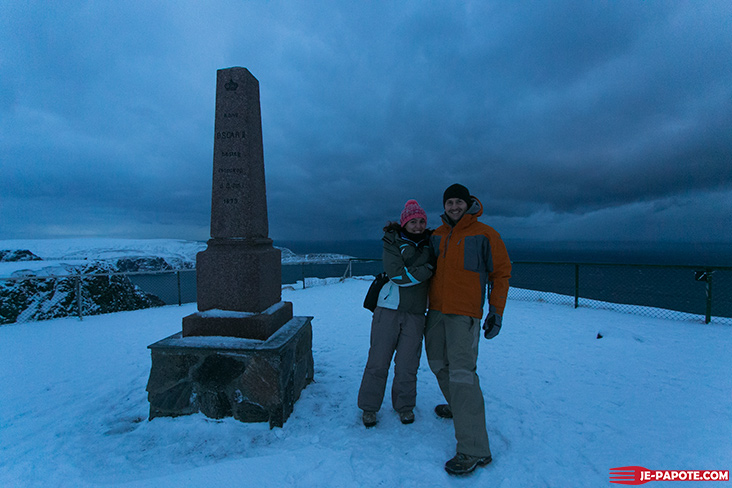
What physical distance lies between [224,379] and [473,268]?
2.35 m

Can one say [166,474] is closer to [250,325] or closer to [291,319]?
[250,325]

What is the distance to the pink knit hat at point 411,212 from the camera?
106 inches

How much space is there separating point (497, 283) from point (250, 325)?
2238mm

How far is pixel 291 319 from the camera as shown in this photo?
3.60 metres

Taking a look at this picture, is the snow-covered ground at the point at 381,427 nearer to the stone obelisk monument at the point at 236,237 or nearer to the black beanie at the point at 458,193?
the stone obelisk monument at the point at 236,237

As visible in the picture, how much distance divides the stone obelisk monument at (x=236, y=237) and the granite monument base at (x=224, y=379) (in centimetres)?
21

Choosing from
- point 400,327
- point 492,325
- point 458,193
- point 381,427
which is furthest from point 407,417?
point 458,193

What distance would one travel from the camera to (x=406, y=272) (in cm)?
250

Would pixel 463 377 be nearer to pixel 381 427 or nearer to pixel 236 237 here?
pixel 381 427

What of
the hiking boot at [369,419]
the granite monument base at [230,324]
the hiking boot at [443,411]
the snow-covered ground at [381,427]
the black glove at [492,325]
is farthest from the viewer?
the granite monument base at [230,324]

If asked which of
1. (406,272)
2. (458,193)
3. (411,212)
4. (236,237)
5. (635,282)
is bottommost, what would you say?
(635,282)

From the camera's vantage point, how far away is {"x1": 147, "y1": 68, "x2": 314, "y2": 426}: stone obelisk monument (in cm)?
266

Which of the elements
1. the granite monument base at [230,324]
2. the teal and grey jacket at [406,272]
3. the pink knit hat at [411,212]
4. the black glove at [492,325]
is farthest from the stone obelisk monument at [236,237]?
Answer: the black glove at [492,325]

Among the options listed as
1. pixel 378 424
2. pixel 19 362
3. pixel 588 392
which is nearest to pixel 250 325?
pixel 378 424
